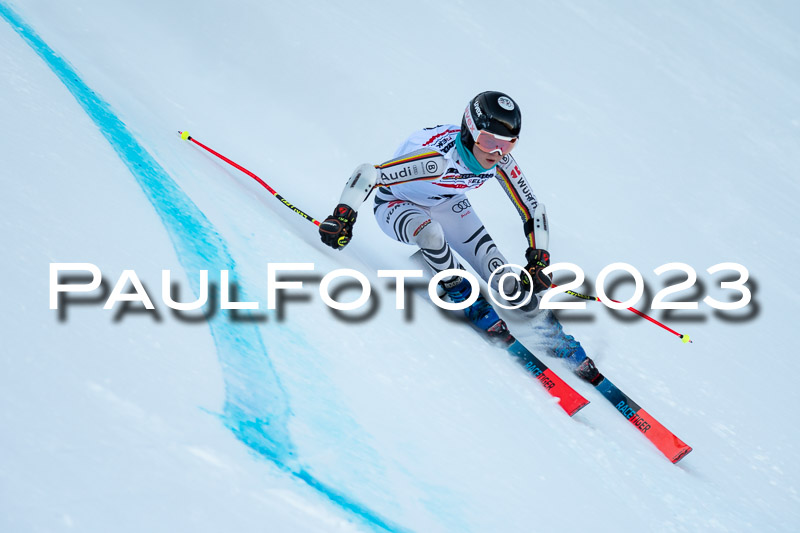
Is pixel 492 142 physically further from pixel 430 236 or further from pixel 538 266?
pixel 538 266

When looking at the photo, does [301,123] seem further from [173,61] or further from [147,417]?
[147,417]

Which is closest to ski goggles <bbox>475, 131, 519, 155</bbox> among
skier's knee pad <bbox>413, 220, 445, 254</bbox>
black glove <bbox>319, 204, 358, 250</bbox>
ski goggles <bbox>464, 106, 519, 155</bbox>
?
ski goggles <bbox>464, 106, 519, 155</bbox>

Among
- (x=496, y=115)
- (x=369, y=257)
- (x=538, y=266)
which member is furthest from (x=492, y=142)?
(x=369, y=257)

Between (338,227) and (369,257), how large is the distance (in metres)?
0.80

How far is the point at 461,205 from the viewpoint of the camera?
12.6 feet

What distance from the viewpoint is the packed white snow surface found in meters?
1.77

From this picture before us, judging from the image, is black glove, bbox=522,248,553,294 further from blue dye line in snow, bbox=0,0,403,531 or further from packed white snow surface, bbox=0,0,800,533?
blue dye line in snow, bbox=0,0,403,531

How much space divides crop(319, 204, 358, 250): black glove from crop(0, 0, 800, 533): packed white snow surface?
0.11 meters

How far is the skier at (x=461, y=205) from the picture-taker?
3.27 meters

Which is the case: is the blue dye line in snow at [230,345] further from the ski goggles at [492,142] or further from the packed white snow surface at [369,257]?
the ski goggles at [492,142]

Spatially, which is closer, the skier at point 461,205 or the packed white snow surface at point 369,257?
the packed white snow surface at point 369,257

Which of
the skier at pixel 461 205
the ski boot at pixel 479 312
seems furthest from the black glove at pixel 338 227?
the ski boot at pixel 479 312

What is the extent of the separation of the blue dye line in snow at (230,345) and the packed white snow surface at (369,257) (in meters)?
0.01

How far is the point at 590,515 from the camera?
2.32 m
